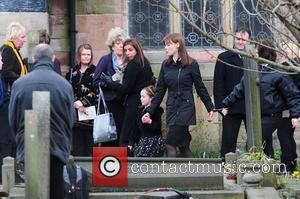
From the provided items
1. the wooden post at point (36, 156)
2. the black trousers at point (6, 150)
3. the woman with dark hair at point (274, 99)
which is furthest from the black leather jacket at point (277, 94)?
the wooden post at point (36, 156)

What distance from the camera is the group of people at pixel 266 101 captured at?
11922 millimetres

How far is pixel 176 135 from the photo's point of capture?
1211 cm

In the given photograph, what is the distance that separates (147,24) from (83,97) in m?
2.89

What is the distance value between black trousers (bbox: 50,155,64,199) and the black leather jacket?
3.75 meters

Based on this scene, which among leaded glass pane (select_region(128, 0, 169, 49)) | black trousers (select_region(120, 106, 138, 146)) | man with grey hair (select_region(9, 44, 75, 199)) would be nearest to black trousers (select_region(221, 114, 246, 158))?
black trousers (select_region(120, 106, 138, 146))

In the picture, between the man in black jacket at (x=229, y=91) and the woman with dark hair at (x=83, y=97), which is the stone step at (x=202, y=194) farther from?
the woman with dark hair at (x=83, y=97)

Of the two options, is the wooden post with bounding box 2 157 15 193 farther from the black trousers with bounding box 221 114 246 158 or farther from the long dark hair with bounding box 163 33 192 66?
the black trousers with bounding box 221 114 246 158

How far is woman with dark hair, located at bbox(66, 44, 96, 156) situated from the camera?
12789 mm

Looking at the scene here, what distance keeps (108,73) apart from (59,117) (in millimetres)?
3957

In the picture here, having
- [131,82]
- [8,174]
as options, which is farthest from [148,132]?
[8,174]

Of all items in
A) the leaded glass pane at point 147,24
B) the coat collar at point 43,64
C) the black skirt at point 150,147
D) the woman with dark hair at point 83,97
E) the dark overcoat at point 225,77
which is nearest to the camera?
the coat collar at point 43,64

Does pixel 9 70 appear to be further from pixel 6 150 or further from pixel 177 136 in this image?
pixel 177 136

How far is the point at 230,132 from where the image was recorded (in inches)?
490

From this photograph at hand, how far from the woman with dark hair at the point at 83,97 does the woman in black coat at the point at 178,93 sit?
3.28 feet
